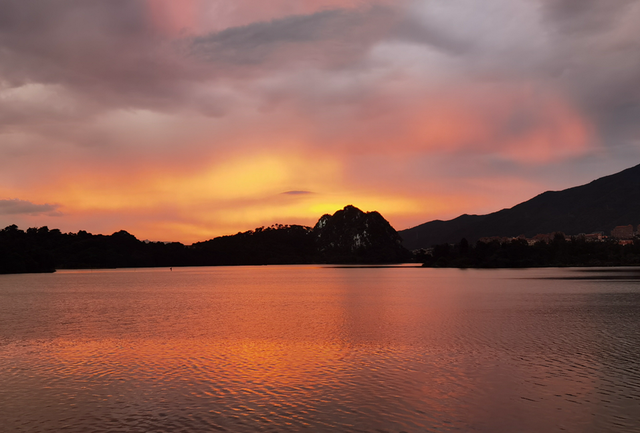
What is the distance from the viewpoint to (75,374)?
1098 inches

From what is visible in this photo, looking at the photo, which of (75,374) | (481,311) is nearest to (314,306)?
(481,311)

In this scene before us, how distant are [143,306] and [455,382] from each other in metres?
58.5

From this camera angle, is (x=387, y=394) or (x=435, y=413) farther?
(x=387, y=394)

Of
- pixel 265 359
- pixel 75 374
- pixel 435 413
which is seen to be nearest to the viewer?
pixel 435 413

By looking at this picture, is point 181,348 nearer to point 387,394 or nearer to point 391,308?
point 387,394

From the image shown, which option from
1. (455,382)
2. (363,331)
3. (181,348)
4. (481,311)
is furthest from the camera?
(481,311)

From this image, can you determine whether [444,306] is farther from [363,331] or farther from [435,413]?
[435,413]

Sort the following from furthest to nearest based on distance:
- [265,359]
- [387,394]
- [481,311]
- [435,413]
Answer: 1. [481,311]
2. [265,359]
3. [387,394]
4. [435,413]

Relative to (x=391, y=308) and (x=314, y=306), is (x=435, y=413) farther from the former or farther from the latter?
(x=314, y=306)

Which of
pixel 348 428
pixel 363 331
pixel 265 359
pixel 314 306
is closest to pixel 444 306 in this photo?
pixel 314 306

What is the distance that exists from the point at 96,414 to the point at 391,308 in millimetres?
51462

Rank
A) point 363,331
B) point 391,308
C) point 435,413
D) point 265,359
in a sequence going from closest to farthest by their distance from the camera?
1. point 435,413
2. point 265,359
3. point 363,331
4. point 391,308

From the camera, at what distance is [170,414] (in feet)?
66.8

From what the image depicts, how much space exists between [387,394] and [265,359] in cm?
1129
